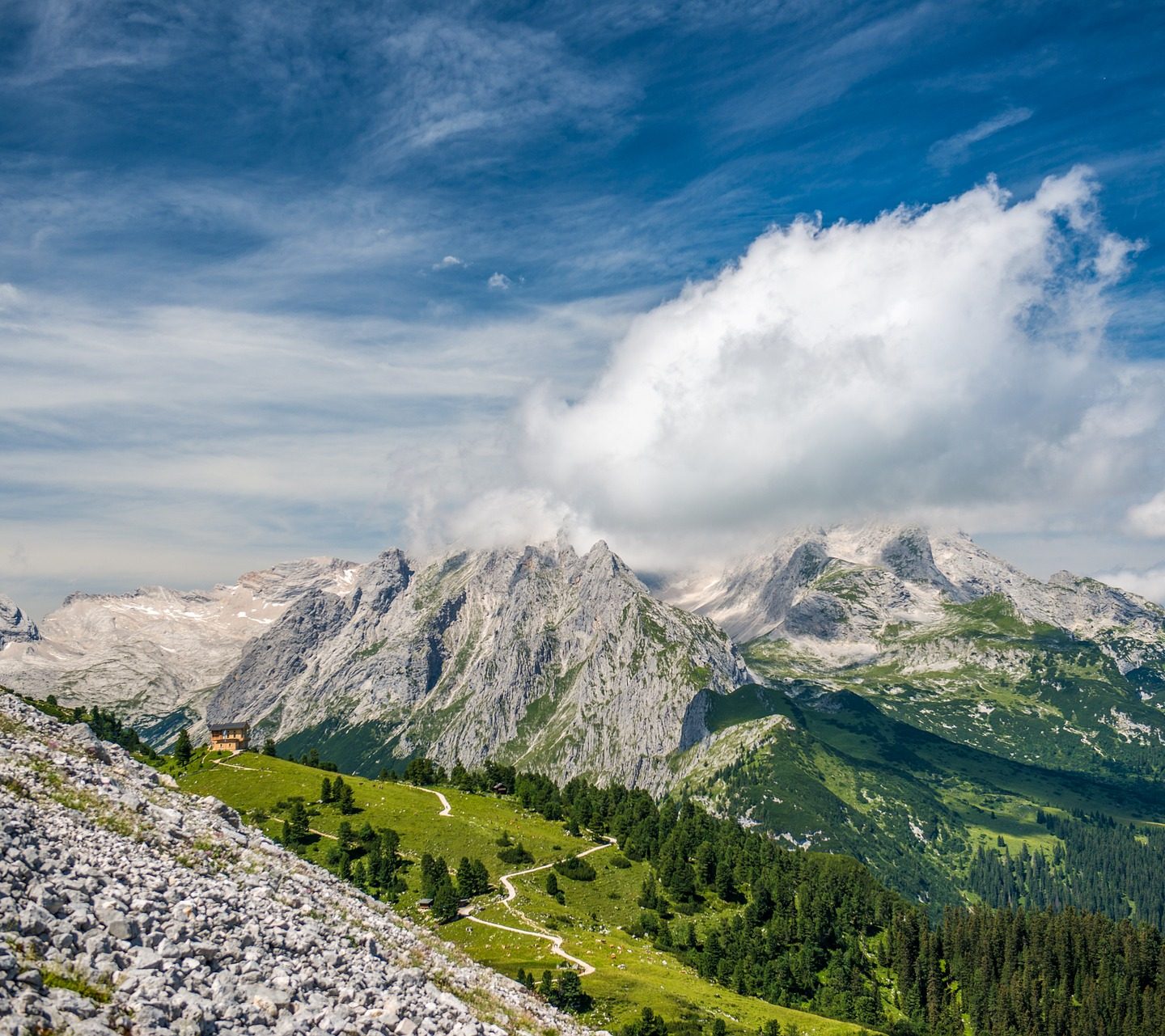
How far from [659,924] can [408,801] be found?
Result: 2451 inches

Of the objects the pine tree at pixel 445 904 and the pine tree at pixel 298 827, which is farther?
the pine tree at pixel 298 827

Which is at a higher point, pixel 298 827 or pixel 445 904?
pixel 298 827

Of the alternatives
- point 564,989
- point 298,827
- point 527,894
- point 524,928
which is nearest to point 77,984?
point 564,989

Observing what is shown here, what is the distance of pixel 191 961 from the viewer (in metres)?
32.8

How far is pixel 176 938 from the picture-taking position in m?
34.6

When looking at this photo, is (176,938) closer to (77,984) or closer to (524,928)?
(77,984)

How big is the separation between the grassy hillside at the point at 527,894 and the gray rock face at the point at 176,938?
49103 mm

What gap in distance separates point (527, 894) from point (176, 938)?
11605cm

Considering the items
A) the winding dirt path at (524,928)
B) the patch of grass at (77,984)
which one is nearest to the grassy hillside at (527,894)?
the winding dirt path at (524,928)

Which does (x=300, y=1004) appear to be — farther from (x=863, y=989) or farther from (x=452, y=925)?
(x=863, y=989)

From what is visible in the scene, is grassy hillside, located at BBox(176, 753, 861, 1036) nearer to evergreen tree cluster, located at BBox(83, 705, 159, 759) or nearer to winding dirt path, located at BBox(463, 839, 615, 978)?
winding dirt path, located at BBox(463, 839, 615, 978)

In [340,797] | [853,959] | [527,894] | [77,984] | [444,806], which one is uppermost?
[77,984]

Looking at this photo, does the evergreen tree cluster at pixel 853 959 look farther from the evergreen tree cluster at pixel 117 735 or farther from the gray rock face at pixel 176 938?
the gray rock face at pixel 176 938

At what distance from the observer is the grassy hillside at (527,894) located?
109 m
